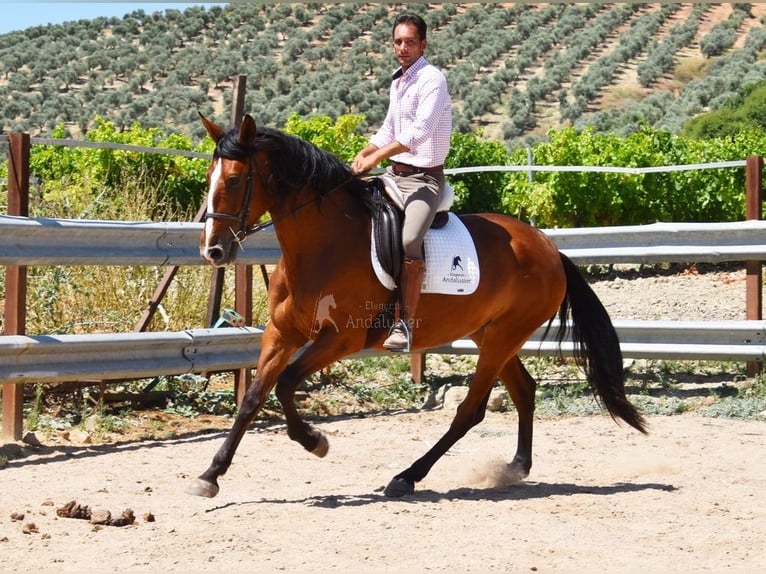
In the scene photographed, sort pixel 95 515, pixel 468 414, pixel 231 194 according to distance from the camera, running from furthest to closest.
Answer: pixel 468 414
pixel 231 194
pixel 95 515

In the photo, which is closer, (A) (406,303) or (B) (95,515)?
(B) (95,515)

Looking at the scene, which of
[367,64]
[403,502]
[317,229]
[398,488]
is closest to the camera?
[403,502]

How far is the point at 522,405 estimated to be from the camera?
7.54 m

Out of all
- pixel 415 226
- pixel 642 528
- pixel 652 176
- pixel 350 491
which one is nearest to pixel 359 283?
pixel 415 226

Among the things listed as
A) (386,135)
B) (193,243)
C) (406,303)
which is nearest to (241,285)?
(193,243)

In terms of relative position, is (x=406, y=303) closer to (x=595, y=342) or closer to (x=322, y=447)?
(x=322, y=447)

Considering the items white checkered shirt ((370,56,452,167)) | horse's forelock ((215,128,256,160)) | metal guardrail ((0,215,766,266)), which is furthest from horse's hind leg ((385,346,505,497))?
metal guardrail ((0,215,766,266))

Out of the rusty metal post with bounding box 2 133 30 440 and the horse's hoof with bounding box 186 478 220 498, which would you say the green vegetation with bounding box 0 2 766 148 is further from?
the horse's hoof with bounding box 186 478 220 498

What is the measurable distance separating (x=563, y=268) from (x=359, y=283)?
1862 millimetres

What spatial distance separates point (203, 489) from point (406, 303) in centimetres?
170

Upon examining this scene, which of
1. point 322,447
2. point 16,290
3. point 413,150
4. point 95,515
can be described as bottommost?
point 95,515

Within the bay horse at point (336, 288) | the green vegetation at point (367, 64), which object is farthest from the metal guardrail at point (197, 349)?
the green vegetation at point (367, 64)

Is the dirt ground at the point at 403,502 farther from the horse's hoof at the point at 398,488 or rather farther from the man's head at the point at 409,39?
the man's head at the point at 409,39

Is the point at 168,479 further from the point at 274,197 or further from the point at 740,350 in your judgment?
the point at 740,350
